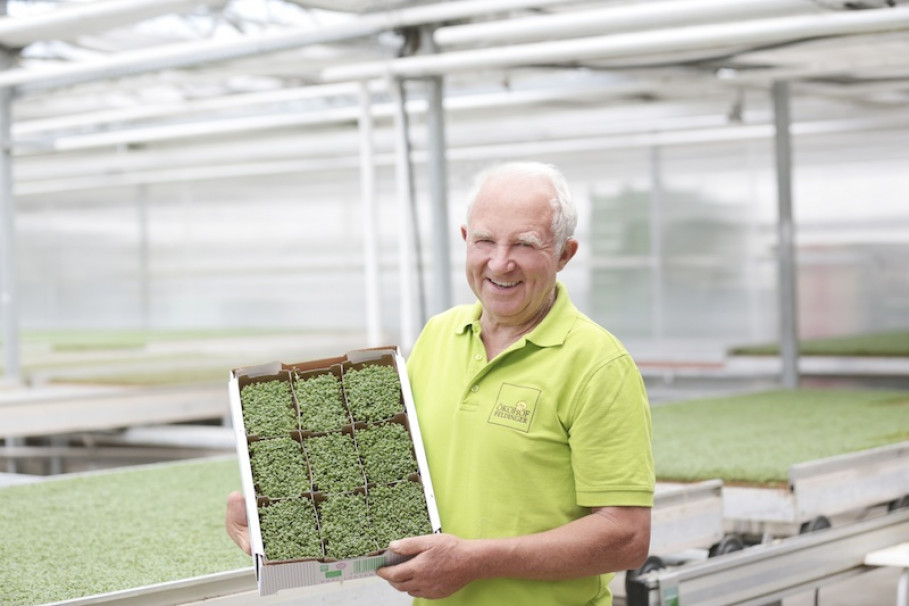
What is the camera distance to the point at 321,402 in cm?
199

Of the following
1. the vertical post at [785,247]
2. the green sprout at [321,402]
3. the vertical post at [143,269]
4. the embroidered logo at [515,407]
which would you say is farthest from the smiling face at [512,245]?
the vertical post at [143,269]

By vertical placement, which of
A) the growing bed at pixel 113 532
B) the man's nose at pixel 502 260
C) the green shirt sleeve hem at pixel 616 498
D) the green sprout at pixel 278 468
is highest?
the man's nose at pixel 502 260

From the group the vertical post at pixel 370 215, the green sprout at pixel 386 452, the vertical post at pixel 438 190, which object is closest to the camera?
the green sprout at pixel 386 452

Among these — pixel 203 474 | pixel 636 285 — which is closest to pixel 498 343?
pixel 203 474

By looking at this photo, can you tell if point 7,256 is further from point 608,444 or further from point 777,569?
point 608,444

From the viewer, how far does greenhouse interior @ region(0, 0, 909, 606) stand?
13.4 feet

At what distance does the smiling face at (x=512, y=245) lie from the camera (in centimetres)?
178

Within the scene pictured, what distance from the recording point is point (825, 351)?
8852mm

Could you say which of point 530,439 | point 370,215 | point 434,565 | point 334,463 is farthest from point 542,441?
point 370,215

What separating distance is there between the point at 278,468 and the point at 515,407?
1.34 feet

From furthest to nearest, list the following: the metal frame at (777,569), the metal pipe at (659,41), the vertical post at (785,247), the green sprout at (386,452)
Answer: the vertical post at (785,247) < the metal pipe at (659,41) < the metal frame at (777,569) < the green sprout at (386,452)

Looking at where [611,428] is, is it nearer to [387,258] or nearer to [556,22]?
[556,22]

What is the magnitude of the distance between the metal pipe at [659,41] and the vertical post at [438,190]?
12cm

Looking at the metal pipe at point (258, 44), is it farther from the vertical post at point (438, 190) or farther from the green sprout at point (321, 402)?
the green sprout at point (321, 402)
